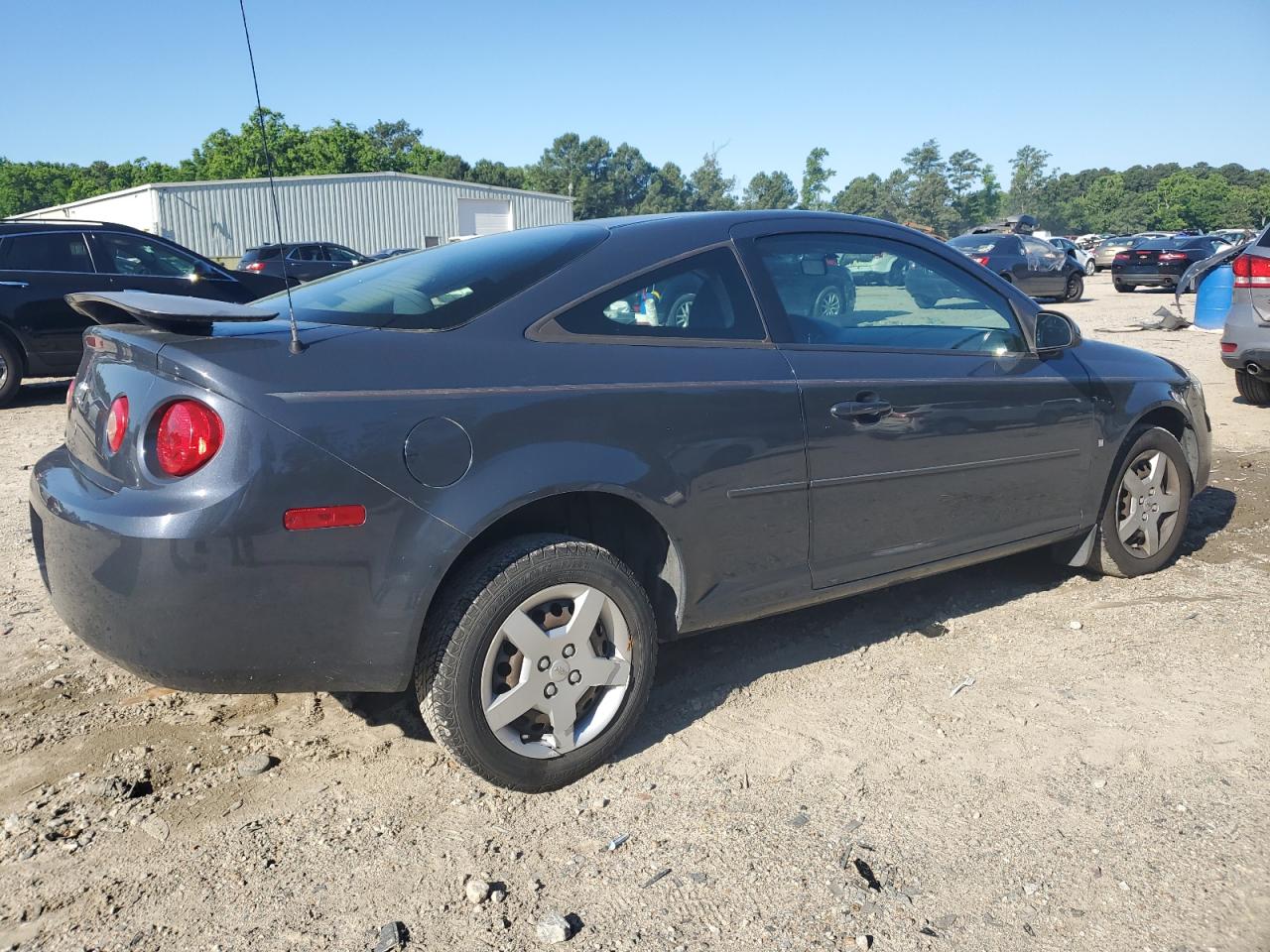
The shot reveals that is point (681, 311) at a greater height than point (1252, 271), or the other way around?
point (681, 311)

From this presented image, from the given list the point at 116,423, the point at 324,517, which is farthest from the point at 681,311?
the point at 116,423

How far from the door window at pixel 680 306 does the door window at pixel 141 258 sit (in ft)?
28.1

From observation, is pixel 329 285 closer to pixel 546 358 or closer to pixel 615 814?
pixel 546 358

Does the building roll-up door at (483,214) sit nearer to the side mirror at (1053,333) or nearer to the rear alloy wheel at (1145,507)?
the rear alloy wheel at (1145,507)

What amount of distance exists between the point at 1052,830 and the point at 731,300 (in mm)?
1836

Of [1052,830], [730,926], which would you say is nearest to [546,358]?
[730,926]

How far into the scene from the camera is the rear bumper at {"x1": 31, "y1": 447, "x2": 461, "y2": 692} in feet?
7.83

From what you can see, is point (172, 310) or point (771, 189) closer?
point (172, 310)

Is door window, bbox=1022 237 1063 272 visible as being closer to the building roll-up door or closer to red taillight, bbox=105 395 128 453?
red taillight, bbox=105 395 128 453

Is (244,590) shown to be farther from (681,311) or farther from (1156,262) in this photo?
(1156,262)

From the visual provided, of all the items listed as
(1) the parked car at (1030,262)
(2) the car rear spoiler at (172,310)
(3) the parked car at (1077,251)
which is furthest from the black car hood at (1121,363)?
(3) the parked car at (1077,251)

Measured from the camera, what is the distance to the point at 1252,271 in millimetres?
8078

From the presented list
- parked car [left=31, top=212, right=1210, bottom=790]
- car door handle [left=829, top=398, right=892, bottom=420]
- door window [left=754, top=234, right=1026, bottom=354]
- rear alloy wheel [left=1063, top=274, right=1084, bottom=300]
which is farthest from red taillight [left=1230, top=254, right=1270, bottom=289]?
rear alloy wheel [left=1063, top=274, right=1084, bottom=300]

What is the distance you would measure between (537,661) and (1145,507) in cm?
325
